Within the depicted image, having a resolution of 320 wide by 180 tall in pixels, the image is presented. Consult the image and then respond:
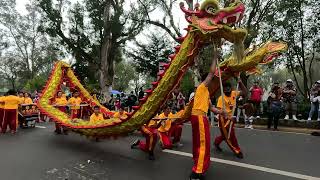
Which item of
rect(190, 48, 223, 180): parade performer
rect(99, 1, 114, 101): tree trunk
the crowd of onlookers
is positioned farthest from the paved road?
rect(99, 1, 114, 101): tree trunk

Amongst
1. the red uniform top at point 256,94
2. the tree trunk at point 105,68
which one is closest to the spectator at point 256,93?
the red uniform top at point 256,94

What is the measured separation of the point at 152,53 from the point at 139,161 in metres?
19.8

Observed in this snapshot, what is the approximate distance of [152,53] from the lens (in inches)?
1052

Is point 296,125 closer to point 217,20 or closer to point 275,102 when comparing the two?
point 275,102

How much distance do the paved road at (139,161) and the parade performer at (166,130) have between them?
280mm

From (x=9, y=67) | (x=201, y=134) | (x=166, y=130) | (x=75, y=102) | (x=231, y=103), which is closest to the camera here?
(x=201, y=134)

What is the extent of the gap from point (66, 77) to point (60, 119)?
2460 millimetres

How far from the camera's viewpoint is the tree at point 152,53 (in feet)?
87.6

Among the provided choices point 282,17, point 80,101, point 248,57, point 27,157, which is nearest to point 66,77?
point 80,101

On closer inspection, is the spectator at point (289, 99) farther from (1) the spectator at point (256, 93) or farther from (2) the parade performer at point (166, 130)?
(2) the parade performer at point (166, 130)

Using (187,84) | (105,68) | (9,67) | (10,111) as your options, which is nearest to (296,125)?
(10,111)

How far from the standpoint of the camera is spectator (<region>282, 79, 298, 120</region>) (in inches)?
508

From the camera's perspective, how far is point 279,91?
40.0 ft

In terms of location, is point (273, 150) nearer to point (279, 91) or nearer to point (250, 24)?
point (279, 91)
